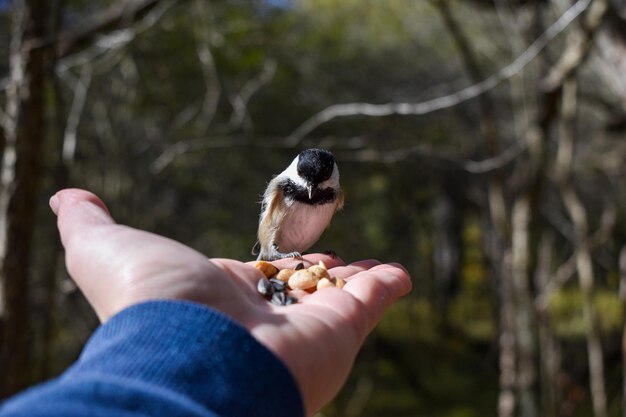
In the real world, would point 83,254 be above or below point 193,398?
above

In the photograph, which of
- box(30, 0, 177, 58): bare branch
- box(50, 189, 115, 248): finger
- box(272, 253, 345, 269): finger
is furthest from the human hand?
box(30, 0, 177, 58): bare branch

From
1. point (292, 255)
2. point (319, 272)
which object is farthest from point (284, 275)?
point (292, 255)

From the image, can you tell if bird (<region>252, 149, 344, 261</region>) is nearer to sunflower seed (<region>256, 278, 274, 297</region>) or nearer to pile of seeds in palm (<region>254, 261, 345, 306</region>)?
pile of seeds in palm (<region>254, 261, 345, 306</region>)

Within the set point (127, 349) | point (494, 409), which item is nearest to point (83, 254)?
point (127, 349)

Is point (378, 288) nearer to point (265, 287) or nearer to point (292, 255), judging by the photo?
point (265, 287)

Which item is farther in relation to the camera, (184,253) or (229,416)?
(184,253)

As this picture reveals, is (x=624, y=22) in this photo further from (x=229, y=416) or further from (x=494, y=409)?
(x=494, y=409)

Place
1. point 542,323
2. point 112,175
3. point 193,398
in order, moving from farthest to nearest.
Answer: point 112,175 < point 542,323 < point 193,398
